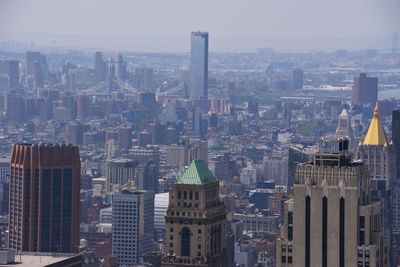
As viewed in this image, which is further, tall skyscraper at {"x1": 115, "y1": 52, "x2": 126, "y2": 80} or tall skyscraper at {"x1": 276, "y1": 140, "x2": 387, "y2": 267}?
tall skyscraper at {"x1": 115, "y1": 52, "x2": 126, "y2": 80}

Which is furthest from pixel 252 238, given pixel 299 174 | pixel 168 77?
pixel 168 77

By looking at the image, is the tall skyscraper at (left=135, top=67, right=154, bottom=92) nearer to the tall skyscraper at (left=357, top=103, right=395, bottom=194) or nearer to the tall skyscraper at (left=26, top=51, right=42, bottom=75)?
the tall skyscraper at (left=26, top=51, right=42, bottom=75)

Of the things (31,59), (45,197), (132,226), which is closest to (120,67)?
(31,59)

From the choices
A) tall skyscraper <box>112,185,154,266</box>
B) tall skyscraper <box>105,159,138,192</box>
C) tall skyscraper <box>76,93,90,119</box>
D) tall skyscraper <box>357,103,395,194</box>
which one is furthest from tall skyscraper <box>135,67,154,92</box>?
tall skyscraper <box>357,103,395,194</box>

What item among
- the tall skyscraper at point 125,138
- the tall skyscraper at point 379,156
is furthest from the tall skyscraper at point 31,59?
the tall skyscraper at point 379,156

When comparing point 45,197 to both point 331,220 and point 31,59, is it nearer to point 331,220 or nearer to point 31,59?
point 331,220

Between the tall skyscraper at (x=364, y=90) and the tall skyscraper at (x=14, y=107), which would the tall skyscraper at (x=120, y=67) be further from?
the tall skyscraper at (x=364, y=90)
